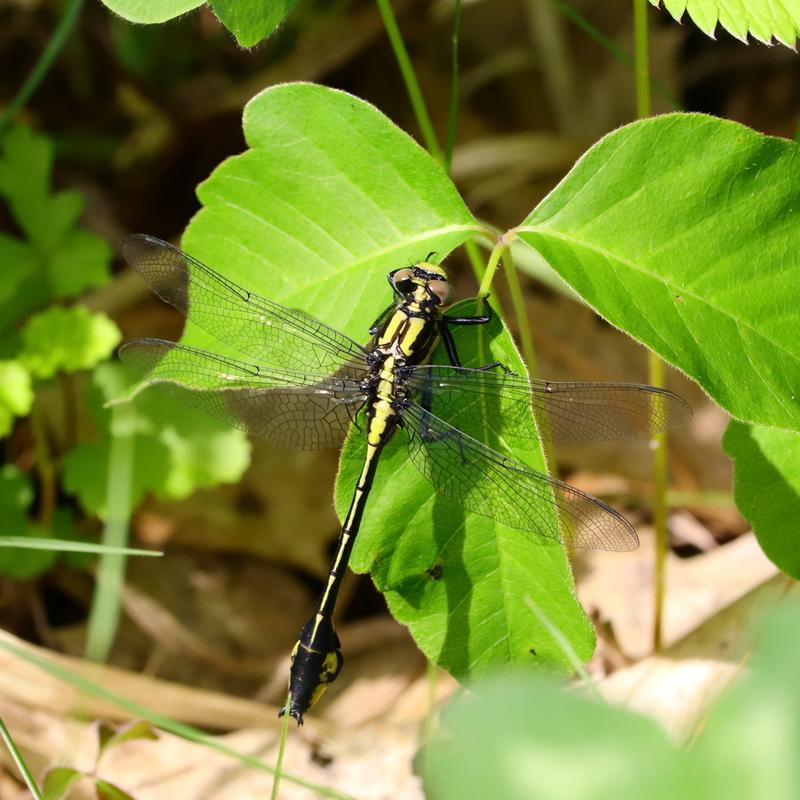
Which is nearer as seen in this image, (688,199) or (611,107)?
(688,199)

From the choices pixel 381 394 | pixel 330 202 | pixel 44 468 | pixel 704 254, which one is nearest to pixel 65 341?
pixel 44 468

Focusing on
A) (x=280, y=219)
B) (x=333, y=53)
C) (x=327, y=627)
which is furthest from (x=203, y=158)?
(x=327, y=627)

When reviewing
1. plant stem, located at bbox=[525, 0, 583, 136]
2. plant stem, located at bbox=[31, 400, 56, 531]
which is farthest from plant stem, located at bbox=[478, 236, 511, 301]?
plant stem, located at bbox=[525, 0, 583, 136]

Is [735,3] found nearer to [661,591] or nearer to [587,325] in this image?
[661,591]

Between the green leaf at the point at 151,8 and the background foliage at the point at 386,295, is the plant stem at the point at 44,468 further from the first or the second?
the green leaf at the point at 151,8

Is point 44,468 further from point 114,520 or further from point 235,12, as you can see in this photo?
point 235,12

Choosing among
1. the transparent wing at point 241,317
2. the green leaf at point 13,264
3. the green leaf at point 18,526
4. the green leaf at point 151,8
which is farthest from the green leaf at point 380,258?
the green leaf at point 18,526
